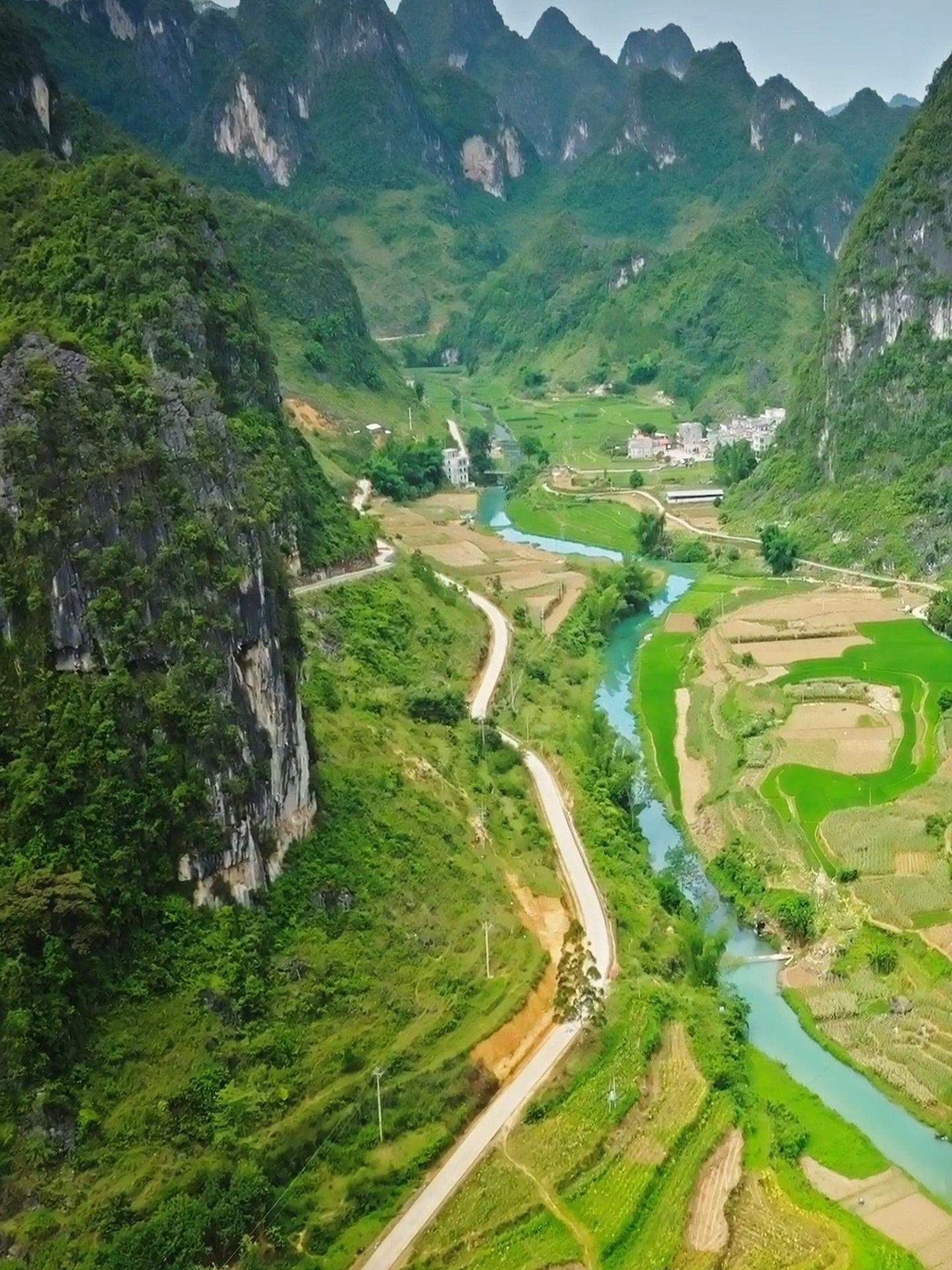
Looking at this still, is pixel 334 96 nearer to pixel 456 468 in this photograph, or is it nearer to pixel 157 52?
pixel 157 52

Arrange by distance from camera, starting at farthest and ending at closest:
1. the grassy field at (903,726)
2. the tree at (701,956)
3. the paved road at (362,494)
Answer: the paved road at (362,494), the grassy field at (903,726), the tree at (701,956)

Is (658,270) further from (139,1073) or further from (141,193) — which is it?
(139,1073)

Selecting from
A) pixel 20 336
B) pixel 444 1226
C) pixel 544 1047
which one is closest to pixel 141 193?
pixel 20 336

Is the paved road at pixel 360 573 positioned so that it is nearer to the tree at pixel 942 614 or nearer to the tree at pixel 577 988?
the tree at pixel 577 988

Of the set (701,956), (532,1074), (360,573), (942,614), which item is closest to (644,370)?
(942,614)

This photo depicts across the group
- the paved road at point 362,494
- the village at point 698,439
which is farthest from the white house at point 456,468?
the village at point 698,439
